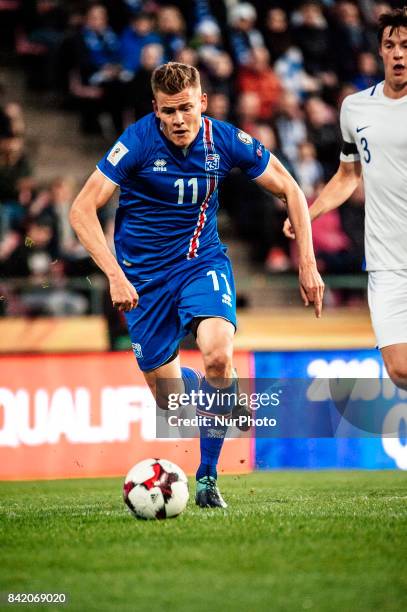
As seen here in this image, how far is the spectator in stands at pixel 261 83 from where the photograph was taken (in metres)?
16.0

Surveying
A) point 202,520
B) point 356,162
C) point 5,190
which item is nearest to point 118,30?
point 5,190

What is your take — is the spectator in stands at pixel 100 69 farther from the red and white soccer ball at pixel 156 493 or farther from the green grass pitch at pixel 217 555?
the red and white soccer ball at pixel 156 493

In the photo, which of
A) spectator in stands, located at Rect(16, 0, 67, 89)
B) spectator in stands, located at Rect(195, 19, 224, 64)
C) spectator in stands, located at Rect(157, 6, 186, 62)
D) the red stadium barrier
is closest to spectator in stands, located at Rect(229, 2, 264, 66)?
spectator in stands, located at Rect(195, 19, 224, 64)

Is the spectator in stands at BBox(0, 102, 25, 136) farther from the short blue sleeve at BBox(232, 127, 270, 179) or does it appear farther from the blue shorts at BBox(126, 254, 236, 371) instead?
the short blue sleeve at BBox(232, 127, 270, 179)

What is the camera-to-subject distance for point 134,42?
617 inches

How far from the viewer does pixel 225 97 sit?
15391 mm

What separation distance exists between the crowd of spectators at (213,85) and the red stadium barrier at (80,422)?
2.36m

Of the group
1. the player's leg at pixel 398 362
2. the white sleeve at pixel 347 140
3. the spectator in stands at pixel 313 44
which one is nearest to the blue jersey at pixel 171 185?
the white sleeve at pixel 347 140

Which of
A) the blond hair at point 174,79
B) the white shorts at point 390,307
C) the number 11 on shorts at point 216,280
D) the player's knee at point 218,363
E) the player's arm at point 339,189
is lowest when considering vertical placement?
the player's knee at point 218,363

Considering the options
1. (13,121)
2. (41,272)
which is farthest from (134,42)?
(41,272)

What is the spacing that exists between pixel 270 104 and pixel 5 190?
4222 millimetres

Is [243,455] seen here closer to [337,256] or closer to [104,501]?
[104,501]

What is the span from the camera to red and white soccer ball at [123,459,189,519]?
6.41 m

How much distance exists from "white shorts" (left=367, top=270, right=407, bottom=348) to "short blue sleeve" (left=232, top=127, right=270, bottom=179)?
1002 mm
